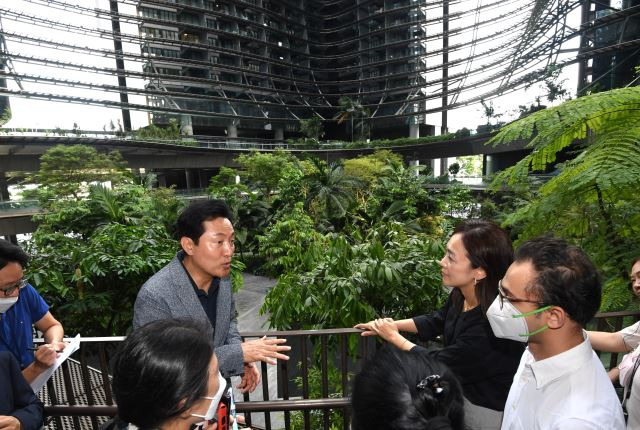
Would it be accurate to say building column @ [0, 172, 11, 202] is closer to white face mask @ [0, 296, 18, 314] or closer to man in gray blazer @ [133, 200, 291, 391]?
white face mask @ [0, 296, 18, 314]

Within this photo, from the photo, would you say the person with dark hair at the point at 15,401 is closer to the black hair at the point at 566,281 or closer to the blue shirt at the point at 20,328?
the blue shirt at the point at 20,328

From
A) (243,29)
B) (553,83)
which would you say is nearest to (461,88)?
(553,83)

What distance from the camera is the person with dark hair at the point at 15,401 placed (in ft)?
5.03

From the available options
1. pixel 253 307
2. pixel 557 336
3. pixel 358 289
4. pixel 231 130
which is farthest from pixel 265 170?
pixel 231 130

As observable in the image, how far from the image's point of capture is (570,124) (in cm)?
246

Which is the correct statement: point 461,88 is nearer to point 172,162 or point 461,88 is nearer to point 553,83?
point 553,83

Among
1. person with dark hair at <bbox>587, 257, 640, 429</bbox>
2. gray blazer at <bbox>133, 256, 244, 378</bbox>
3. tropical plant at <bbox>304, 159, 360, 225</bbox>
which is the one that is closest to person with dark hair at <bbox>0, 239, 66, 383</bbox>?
gray blazer at <bbox>133, 256, 244, 378</bbox>

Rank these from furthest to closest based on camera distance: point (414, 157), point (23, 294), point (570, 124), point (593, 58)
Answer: point (414, 157), point (593, 58), point (570, 124), point (23, 294)

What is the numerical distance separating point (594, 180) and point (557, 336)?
1324 millimetres

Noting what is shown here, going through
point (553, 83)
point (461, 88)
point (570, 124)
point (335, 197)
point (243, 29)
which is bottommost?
point (335, 197)

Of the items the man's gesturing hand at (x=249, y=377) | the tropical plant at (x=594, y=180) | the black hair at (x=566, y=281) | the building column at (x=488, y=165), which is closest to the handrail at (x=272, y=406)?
the man's gesturing hand at (x=249, y=377)

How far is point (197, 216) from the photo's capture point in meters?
1.95

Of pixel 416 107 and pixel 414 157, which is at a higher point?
pixel 416 107

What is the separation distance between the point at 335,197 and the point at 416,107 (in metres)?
38.9
